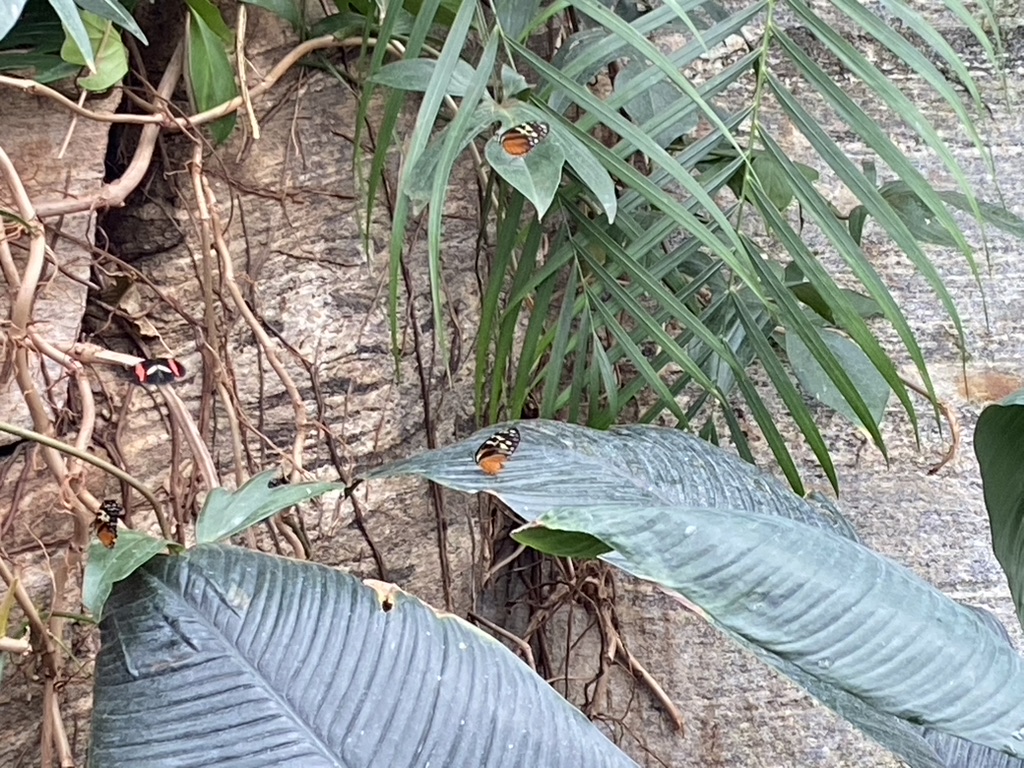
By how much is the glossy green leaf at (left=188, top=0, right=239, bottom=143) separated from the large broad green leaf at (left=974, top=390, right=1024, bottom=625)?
2.77 ft

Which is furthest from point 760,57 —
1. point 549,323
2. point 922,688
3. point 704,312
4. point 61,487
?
point 61,487

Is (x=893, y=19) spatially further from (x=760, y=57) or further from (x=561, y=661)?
(x=561, y=661)

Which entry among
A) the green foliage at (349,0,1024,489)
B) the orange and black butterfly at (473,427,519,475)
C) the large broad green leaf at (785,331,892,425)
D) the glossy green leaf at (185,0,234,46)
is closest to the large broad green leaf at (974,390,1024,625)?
the green foliage at (349,0,1024,489)

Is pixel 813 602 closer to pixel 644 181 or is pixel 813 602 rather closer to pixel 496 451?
pixel 496 451

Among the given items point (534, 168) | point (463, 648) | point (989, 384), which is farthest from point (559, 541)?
point (989, 384)

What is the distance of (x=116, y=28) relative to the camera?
0.96 metres

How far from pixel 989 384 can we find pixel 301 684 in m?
1.15

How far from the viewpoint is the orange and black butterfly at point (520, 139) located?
2.47 feet

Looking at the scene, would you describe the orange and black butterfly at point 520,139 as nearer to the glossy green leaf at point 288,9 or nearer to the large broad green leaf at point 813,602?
the large broad green leaf at point 813,602

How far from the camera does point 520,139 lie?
0.76 meters

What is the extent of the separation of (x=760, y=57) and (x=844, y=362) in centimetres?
34

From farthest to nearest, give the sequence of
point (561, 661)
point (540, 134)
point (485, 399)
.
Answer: point (561, 661) < point (485, 399) < point (540, 134)

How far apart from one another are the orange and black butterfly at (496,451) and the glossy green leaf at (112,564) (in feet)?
0.74

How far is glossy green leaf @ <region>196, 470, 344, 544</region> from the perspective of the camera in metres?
0.60
